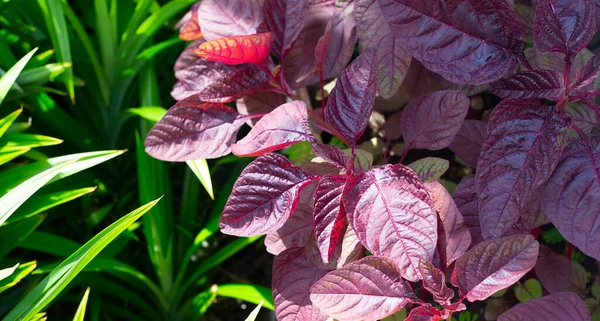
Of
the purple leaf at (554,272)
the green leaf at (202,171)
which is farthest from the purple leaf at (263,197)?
the purple leaf at (554,272)

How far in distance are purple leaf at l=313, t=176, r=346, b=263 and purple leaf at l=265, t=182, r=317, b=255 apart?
0.11 meters

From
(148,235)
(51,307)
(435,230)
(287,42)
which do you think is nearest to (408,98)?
(287,42)

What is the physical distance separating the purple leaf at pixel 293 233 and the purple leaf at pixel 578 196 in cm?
32

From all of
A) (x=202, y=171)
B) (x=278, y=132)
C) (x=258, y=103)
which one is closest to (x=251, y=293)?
(x=202, y=171)

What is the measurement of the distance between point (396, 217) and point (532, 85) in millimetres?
249

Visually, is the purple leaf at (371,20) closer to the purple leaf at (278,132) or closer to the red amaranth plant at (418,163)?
the red amaranth plant at (418,163)

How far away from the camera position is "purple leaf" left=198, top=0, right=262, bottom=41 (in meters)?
0.87

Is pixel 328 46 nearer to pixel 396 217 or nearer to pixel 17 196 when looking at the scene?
pixel 396 217

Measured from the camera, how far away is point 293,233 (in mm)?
799

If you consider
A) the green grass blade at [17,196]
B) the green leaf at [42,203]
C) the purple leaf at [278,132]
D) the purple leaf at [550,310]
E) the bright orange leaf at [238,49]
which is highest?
the bright orange leaf at [238,49]

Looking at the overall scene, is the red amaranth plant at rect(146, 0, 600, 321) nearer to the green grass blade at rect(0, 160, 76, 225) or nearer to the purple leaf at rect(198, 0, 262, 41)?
the purple leaf at rect(198, 0, 262, 41)

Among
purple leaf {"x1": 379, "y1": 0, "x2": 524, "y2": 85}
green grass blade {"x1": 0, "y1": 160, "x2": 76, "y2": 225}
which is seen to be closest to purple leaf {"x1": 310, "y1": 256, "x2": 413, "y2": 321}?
purple leaf {"x1": 379, "y1": 0, "x2": 524, "y2": 85}

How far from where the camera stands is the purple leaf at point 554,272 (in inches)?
33.3

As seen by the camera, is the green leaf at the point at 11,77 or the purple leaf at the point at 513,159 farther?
the green leaf at the point at 11,77
